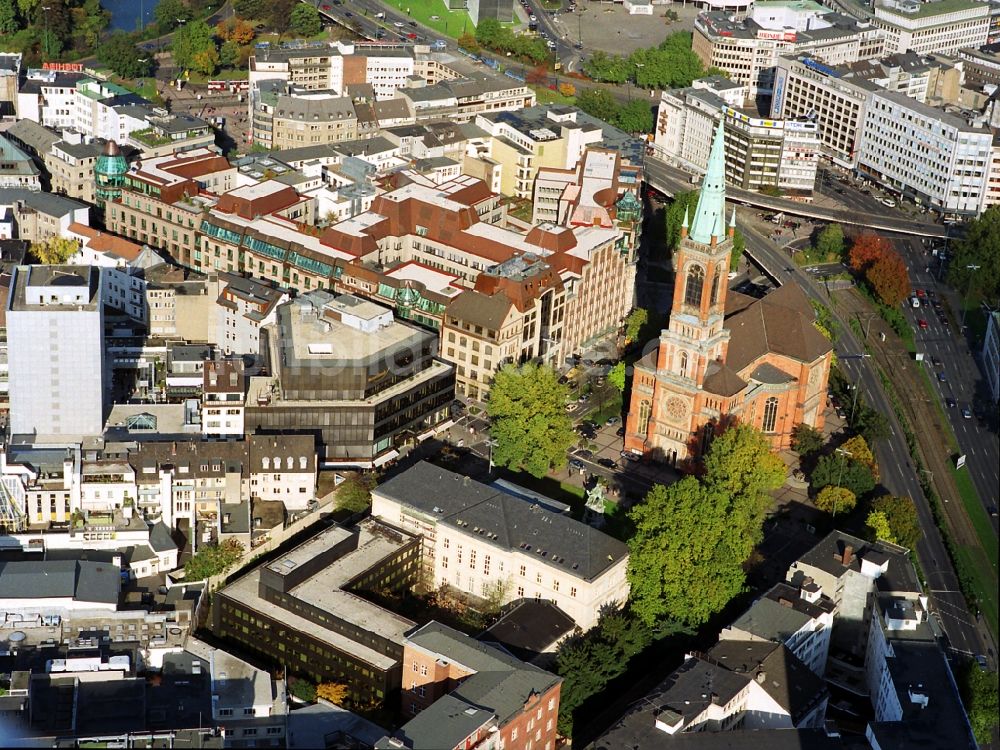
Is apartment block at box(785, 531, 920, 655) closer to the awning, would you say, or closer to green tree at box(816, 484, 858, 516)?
green tree at box(816, 484, 858, 516)

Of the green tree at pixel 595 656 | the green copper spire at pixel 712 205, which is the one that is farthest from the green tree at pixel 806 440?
the green tree at pixel 595 656

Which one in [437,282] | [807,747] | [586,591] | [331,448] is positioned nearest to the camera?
[807,747]

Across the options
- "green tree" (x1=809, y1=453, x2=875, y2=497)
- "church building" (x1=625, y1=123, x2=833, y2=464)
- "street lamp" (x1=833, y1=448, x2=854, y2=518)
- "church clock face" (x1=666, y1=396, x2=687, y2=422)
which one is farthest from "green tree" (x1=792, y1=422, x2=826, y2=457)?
"church clock face" (x1=666, y1=396, x2=687, y2=422)

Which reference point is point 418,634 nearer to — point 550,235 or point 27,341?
point 27,341

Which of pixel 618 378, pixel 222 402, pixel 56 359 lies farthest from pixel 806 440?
pixel 56 359

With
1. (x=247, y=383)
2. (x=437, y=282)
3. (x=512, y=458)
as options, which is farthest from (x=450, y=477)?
(x=437, y=282)

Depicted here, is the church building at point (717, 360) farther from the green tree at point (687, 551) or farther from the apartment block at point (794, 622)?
the apartment block at point (794, 622)
